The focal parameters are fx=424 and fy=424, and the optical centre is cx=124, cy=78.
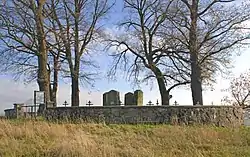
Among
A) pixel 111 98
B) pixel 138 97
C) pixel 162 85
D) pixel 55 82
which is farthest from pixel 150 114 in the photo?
pixel 55 82

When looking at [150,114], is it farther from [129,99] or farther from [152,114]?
[129,99]

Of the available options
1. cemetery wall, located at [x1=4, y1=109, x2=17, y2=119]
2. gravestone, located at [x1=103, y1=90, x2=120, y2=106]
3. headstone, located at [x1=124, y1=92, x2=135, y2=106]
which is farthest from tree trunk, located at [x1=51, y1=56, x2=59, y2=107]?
headstone, located at [x1=124, y1=92, x2=135, y2=106]

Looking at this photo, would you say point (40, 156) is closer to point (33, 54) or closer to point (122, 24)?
point (33, 54)

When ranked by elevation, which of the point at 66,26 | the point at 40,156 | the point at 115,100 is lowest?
the point at 40,156

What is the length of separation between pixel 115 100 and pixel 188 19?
7811 millimetres

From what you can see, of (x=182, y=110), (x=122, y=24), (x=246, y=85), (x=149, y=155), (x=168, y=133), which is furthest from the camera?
(x=246, y=85)

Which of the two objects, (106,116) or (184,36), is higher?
(184,36)

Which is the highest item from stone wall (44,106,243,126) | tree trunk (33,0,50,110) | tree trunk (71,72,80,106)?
tree trunk (33,0,50,110)

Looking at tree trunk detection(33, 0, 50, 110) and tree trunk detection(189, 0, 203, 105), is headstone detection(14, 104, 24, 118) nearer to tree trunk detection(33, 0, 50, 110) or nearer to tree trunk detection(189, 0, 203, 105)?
tree trunk detection(33, 0, 50, 110)

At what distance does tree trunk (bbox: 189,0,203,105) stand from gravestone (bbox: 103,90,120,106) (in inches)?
225

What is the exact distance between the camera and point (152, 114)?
72.1ft

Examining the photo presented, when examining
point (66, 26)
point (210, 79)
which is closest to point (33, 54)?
point (66, 26)

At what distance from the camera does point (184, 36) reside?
2978 centimetres

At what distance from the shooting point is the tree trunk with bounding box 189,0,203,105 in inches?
1145
